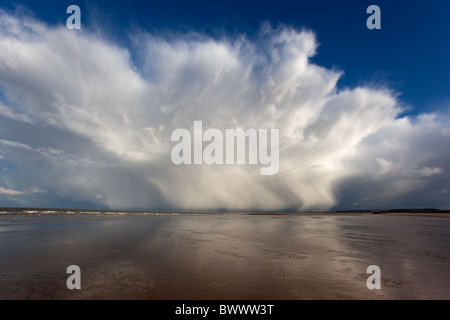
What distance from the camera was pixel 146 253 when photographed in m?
14.6

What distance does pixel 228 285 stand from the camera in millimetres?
8625

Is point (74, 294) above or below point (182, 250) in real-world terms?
above

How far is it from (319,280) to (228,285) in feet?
13.4

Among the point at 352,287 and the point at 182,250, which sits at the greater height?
the point at 352,287
